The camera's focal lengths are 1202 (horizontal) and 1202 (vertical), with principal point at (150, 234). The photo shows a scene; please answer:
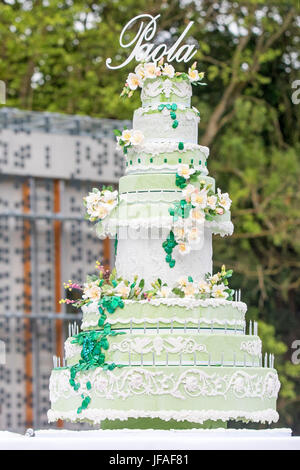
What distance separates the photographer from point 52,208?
1928 centimetres

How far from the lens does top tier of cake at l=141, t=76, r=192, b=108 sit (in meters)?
10.5

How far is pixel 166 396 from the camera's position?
951 cm

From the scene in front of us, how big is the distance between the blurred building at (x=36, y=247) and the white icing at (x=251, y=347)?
9.28 metres

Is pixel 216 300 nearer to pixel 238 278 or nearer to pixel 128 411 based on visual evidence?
pixel 128 411

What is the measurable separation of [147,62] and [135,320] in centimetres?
239

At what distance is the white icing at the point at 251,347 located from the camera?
9.90m

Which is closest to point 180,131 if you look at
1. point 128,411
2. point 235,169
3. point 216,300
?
point 216,300

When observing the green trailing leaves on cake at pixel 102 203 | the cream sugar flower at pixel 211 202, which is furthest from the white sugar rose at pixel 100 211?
the cream sugar flower at pixel 211 202

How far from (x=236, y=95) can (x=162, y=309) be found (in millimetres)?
15655

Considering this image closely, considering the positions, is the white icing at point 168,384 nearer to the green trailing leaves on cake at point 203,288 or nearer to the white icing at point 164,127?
the green trailing leaves on cake at point 203,288

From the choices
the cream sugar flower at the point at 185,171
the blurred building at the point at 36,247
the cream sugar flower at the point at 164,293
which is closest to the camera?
the cream sugar flower at the point at 164,293

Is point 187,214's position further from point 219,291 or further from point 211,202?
point 219,291
